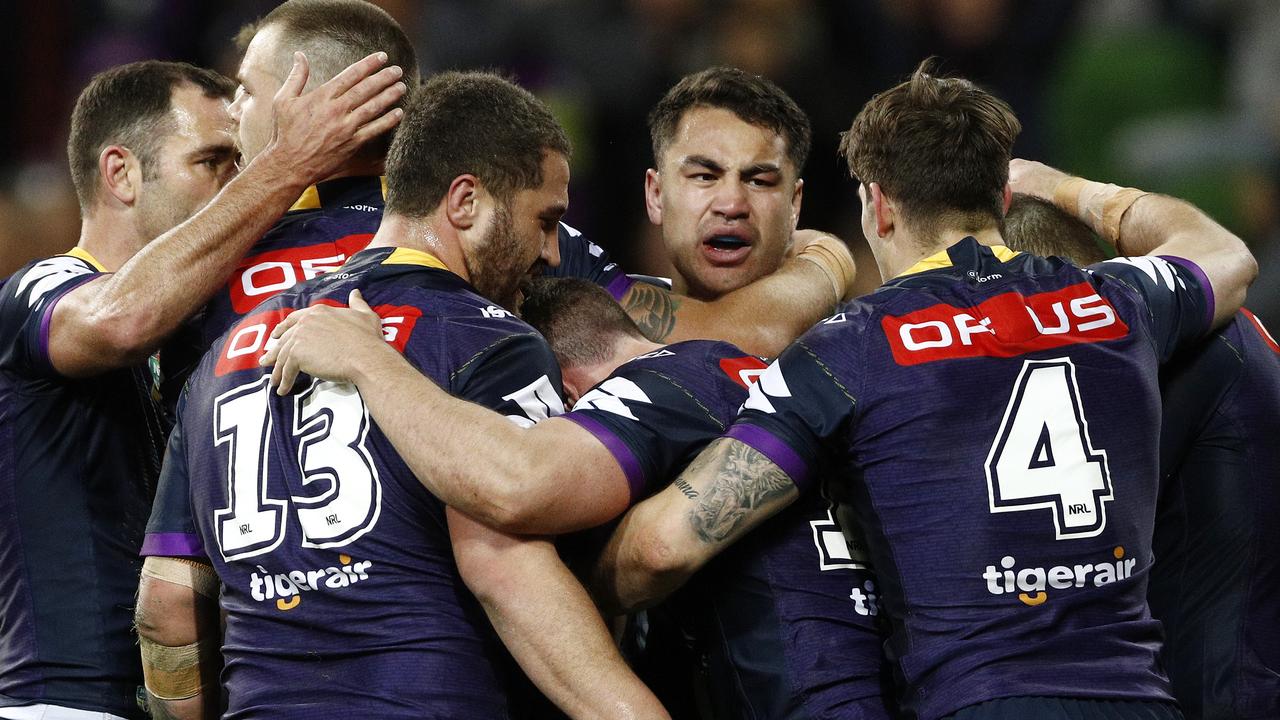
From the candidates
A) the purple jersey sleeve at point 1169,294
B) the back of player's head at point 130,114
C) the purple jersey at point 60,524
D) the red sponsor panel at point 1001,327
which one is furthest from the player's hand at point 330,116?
the purple jersey sleeve at point 1169,294

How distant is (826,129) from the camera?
938cm

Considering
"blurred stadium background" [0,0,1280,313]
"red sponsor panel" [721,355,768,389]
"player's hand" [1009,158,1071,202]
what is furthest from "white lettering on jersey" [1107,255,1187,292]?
"blurred stadium background" [0,0,1280,313]

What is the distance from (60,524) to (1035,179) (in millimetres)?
3620

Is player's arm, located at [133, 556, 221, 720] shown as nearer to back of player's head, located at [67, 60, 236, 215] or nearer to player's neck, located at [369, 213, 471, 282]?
player's neck, located at [369, 213, 471, 282]

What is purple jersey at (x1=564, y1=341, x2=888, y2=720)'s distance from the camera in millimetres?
3855

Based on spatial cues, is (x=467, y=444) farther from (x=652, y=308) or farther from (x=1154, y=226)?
(x=1154, y=226)

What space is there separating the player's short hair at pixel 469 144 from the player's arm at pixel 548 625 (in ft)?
3.39

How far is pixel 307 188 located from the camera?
4668 mm

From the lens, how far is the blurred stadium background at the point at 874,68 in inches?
392

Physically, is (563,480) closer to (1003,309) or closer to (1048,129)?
(1003,309)

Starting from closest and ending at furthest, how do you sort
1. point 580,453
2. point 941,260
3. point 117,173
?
point 580,453
point 941,260
point 117,173

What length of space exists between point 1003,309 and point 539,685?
5.33 ft

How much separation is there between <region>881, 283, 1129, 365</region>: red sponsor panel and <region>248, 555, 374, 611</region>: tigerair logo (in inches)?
61.2

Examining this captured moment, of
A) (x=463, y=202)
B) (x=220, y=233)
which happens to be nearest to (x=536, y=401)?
(x=463, y=202)
